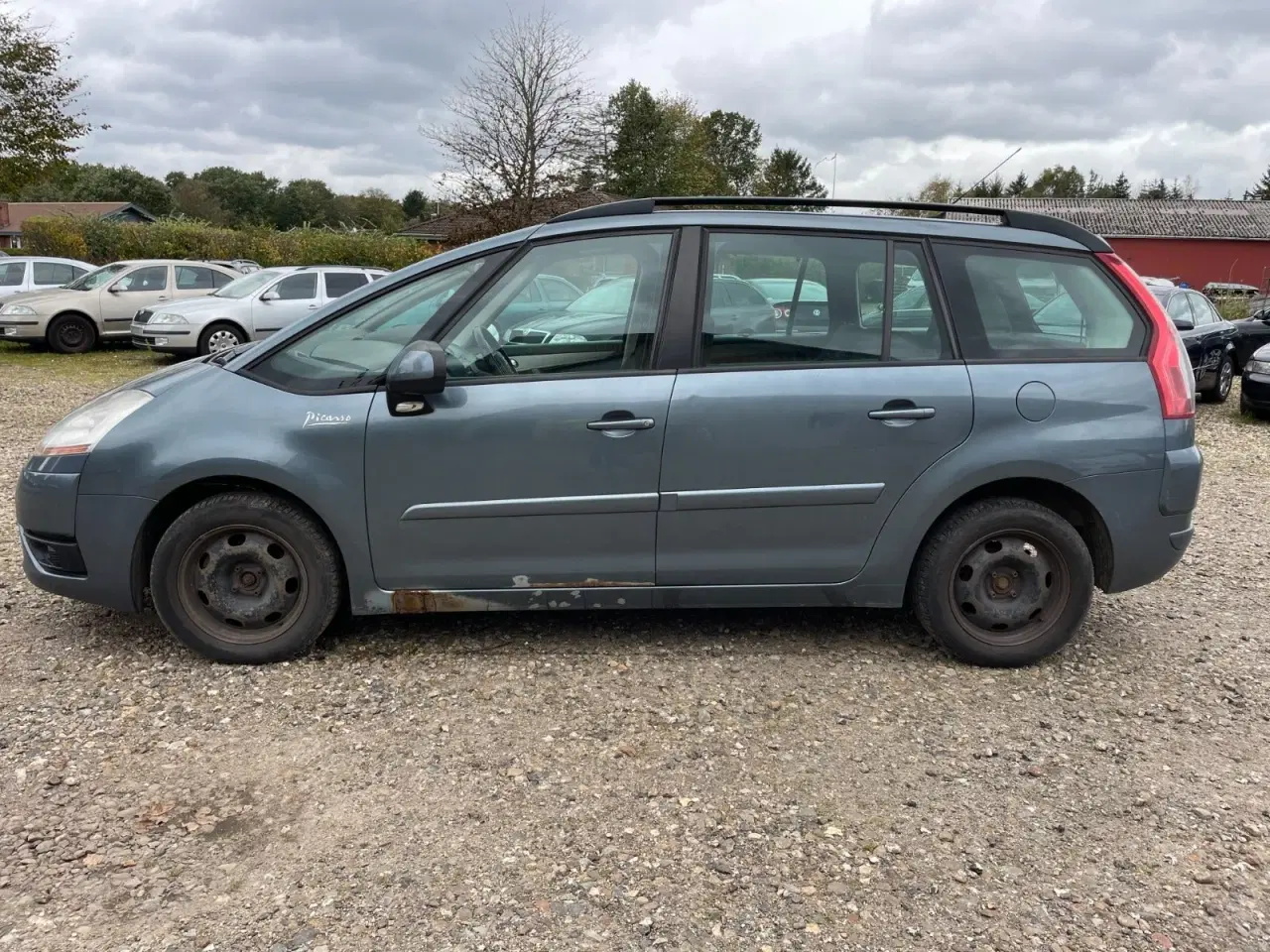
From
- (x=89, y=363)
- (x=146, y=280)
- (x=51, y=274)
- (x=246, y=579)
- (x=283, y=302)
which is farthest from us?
(x=51, y=274)

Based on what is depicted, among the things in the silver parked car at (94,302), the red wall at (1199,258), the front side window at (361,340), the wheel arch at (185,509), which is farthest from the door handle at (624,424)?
the red wall at (1199,258)

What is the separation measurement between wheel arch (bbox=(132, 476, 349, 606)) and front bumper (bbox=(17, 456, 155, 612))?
0.01 metres

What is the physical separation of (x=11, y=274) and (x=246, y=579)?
17579 mm

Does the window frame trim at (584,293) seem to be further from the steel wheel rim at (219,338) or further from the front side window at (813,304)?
the steel wheel rim at (219,338)

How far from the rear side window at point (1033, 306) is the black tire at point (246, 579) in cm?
267

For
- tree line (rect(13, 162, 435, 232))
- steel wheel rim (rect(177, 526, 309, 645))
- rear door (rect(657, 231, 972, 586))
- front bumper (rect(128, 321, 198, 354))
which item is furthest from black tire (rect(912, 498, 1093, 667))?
tree line (rect(13, 162, 435, 232))

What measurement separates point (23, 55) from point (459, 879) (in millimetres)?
17967

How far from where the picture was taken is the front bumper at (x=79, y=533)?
3580 millimetres

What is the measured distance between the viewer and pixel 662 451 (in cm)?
356

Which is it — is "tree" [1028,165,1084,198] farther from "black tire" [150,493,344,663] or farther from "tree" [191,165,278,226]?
"black tire" [150,493,344,663]

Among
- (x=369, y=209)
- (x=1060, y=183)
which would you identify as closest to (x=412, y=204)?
(x=369, y=209)

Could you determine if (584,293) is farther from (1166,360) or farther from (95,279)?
(95,279)

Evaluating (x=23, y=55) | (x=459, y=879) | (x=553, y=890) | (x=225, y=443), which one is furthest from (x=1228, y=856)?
(x=23, y=55)

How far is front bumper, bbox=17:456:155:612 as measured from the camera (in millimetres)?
3580
